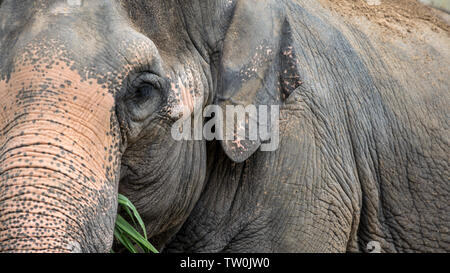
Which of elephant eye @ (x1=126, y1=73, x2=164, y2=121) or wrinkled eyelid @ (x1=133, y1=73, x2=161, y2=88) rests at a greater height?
wrinkled eyelid @ (x1=133, y1=73, x2=161, y2=88)

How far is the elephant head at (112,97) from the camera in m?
2.05

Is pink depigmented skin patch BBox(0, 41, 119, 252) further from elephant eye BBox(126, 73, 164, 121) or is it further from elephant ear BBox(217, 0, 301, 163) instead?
elephant ear BBox(217, 0, 301, 163)

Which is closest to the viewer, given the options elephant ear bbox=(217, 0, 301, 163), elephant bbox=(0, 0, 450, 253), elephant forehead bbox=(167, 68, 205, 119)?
elephant bbox=(0, 0, 450, 253)

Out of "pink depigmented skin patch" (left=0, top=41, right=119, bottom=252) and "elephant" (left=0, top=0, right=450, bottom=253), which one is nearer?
"pink depigmented skin patch" (left=0, top=41, right=119, bottom=252)

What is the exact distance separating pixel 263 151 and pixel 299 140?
174 millimetres

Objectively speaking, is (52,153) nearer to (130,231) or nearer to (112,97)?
(112,97)

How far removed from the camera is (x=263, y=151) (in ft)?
9.96

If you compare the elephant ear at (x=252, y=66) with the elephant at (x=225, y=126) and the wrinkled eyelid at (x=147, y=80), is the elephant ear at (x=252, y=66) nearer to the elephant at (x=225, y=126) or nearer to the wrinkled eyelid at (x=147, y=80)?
the elephant at (x=225, y=126)

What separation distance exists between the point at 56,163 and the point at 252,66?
38.4 inches

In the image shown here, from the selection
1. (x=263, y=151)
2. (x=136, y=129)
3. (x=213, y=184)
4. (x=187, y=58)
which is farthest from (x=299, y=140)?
(x=136, y=129)

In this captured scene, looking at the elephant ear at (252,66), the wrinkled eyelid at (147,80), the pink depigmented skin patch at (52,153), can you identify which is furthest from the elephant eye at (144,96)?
the elephant ear at (252,66)

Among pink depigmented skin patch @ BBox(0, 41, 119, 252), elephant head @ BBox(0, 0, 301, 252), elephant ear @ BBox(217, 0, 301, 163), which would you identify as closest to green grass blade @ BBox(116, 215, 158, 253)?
elephant head @ BBox(0, 0, 301, 252)

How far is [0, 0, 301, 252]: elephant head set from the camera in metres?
2.05
